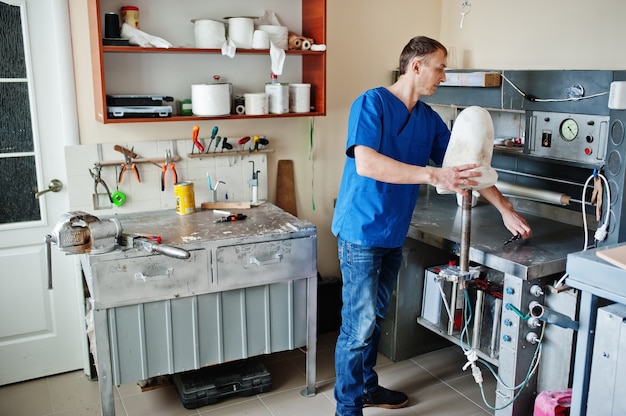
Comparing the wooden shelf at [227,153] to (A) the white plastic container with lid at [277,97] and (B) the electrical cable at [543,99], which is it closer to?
(A) the white plastic container with lid at [277,97]

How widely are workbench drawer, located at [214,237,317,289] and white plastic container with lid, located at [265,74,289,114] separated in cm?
72

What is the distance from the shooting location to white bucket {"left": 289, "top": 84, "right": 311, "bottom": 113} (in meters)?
3.16

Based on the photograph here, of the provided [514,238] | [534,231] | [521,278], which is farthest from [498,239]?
[521,278]

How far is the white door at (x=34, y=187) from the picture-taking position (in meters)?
2.84

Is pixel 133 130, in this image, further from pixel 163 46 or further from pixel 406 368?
pixel 406 368

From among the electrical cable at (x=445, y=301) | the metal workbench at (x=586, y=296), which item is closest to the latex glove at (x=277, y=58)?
the electrical cable at (x=445, y=301)

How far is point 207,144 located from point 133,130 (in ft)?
1.20

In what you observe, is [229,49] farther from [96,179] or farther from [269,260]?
[269,260]

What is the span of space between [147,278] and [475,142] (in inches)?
54.2

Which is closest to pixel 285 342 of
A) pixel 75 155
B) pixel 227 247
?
pixel 227 247

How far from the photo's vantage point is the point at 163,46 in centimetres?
280

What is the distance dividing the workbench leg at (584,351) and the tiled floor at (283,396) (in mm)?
832

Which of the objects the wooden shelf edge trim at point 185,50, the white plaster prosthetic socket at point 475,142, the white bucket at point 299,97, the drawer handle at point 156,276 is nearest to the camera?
the white plaster prosthetic socket at point 475,142

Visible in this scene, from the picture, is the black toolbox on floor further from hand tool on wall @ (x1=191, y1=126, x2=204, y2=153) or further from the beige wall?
hand tool on wall @ (x1=191, y1=126, x2=204, y2=153)
